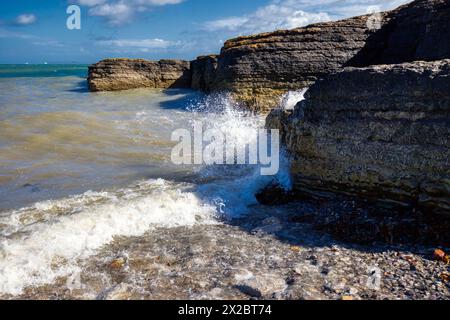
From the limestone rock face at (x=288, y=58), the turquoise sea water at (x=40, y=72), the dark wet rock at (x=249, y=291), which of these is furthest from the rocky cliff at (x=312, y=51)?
the turquoise sea water at (x=40, y=72)

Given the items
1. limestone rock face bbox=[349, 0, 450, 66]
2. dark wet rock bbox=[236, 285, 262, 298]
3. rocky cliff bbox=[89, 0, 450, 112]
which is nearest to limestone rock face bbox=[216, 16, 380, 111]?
rocky cliff bbox=[89, 0, 450, 112]

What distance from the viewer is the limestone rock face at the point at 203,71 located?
845 inches

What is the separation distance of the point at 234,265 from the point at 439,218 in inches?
96.2

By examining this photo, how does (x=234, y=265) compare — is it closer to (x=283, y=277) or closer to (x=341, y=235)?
(x=283, y=277)

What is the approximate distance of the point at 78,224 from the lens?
4848 mm

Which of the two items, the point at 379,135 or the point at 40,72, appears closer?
the point at 379,135

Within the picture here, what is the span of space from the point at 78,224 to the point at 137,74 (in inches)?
888

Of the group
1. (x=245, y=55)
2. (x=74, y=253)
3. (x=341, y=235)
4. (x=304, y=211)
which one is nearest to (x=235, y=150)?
(x=304, y=211)

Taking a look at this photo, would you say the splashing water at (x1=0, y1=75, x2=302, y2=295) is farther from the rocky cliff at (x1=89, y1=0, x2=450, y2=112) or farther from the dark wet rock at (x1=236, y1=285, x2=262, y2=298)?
the rocky cliff at (x1=89, y1=0, x2=450, y2=112)

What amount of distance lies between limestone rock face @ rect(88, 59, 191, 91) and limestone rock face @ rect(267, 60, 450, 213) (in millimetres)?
21520

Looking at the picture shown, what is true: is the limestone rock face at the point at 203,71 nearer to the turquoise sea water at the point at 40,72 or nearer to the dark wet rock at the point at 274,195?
the dark wet rock at the point at 274,195

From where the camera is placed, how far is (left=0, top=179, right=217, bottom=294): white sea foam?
392 cm

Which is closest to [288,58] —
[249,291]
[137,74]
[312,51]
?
[312,51]

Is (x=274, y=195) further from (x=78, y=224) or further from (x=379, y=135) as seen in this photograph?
(x=78, y=224)
